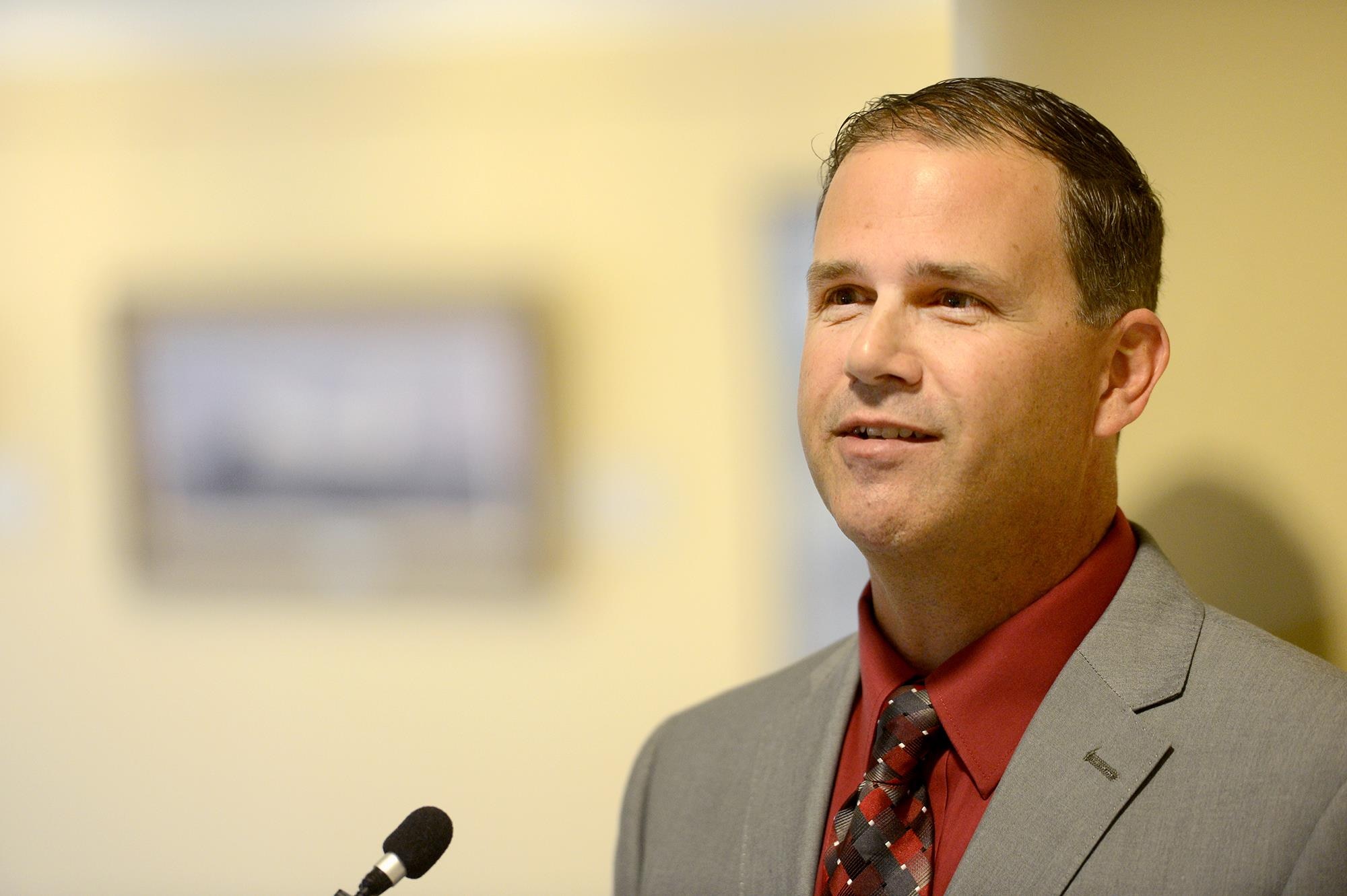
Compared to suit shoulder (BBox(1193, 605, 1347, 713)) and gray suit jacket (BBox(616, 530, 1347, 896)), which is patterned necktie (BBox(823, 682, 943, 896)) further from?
suit shoulder (BBox(1193, 605, 1347, 713))

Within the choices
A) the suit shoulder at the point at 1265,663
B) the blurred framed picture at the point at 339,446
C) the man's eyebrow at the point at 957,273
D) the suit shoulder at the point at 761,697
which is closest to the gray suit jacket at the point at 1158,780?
the suit shoulder at the point at 1265,663

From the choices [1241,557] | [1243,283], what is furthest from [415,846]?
[1243,283]

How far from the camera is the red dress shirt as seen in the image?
106 cm

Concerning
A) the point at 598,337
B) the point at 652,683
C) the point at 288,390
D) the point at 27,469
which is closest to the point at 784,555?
the point at 652,683

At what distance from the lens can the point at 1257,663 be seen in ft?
3.37

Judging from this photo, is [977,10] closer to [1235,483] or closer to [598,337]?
[1235,483]

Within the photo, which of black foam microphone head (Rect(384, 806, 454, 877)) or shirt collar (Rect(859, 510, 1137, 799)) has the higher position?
shirt collar (Rect(859, 510, 1137, 799))

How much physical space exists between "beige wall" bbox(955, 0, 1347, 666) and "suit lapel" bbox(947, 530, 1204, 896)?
30 centimetres

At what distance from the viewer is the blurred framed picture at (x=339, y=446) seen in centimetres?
300

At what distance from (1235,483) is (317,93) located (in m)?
2.65

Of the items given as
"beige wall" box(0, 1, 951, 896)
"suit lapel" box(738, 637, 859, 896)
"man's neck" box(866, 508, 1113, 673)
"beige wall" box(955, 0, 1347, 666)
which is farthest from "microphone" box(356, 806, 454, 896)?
"beige wall" box(0, 1, 951, 896)

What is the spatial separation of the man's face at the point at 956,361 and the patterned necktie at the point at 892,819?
0.64 feet

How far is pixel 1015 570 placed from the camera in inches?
42.9

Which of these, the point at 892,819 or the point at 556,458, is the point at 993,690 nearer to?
the point at 892,819
